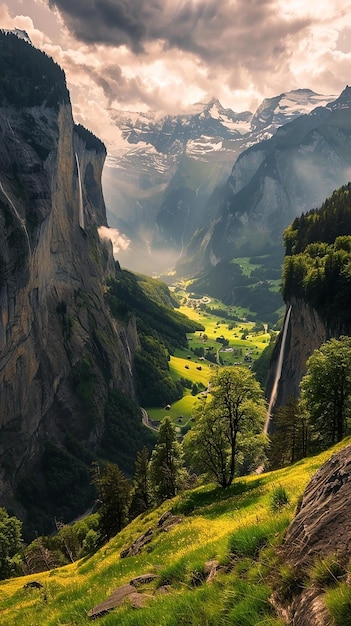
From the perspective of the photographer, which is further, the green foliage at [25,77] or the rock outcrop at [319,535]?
the green foliage at [25,77]

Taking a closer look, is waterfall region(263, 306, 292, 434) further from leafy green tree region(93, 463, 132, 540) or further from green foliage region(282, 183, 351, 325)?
leafy green tree region(93, 463, 132, 540)

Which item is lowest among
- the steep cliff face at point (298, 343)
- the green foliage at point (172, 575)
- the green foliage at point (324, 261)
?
the green foliage at point (172, 575)

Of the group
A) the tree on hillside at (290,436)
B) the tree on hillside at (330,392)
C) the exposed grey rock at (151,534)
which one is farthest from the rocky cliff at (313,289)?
the exposed grey rock at (151,534)

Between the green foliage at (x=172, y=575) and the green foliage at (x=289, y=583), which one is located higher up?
the green foliage at (x=289, y=583)

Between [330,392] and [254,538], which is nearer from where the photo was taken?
[254,538]

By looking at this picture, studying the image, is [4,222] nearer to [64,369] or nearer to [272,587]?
[64,369]

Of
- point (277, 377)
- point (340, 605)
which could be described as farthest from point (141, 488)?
point (340, 605)

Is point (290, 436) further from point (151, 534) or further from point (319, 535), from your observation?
point (319, 535)

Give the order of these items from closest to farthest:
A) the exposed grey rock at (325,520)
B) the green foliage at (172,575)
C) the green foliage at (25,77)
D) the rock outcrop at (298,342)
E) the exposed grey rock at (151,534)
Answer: the exposed grey rock at (325,520) < the green foliage at (172,575) < the exposed grey rock at (151,534) < the rock outcrop at (298,342) < the green foliage at (25,77)

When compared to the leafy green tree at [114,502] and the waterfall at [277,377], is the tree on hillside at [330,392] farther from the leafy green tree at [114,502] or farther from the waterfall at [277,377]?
the waterfall at [277,377]
